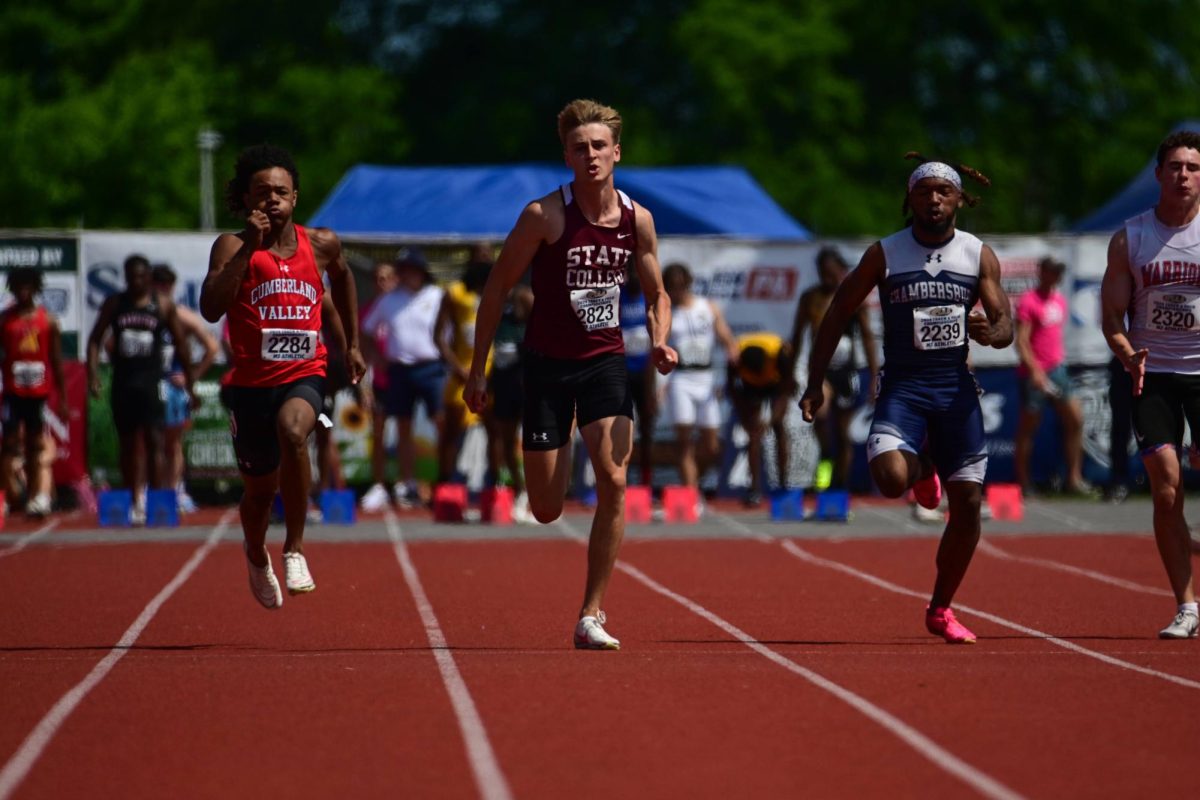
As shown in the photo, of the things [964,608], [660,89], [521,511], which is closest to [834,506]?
[521,511]

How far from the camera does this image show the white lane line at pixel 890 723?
6.00m

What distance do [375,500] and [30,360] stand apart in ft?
11.0

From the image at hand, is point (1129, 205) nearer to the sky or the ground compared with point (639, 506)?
nearer to the sky

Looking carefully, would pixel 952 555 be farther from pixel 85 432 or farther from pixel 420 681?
pixel 85 432

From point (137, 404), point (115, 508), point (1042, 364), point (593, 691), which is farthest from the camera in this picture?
point (1042, 364)

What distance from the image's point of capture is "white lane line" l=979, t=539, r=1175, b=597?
485 inches

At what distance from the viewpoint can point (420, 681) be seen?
8.06m

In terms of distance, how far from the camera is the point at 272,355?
9711 millimetres

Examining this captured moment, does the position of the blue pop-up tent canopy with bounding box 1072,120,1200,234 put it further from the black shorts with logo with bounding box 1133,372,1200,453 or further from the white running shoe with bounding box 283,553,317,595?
the white running shoe with bounding box 283,553,317,595

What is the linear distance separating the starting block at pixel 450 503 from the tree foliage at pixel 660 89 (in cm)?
2910

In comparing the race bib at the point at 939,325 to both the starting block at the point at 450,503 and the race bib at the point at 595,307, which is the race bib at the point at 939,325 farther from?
the starting block at the point at 450,503

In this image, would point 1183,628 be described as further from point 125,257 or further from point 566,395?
point 125,257

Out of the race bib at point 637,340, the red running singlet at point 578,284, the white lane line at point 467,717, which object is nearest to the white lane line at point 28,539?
the white lane line at point 467,717

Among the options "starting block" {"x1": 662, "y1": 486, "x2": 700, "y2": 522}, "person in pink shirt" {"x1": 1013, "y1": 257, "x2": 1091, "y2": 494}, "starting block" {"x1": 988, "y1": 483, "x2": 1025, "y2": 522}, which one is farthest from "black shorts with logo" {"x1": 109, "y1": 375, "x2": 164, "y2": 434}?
"person in pink shirt" {"x1": 1013, "y1": 257, "x2": 1091, "y2": 494}
